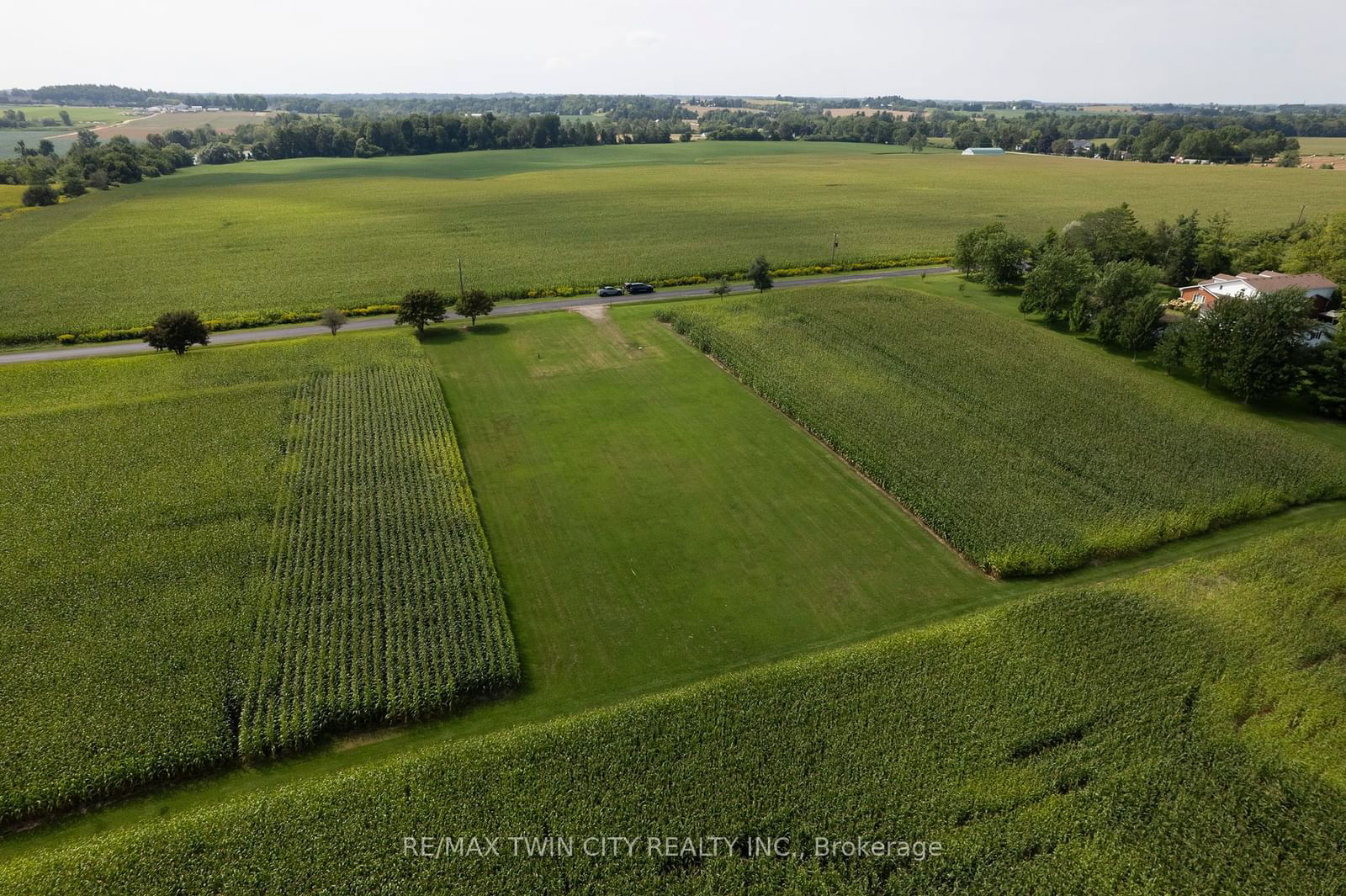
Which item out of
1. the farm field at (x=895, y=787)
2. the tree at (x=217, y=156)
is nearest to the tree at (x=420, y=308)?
the farm field at (x=895, y=787)

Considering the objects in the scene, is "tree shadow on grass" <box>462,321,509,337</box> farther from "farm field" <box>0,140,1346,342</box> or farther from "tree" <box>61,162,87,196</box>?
"tree" <box>61,162,87,196</box>

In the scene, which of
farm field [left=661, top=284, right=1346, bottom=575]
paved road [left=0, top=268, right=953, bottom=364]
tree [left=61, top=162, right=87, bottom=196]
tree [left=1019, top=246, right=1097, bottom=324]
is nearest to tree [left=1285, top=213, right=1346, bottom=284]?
tree [left=1019, top=246, right=1097, bottom=324]

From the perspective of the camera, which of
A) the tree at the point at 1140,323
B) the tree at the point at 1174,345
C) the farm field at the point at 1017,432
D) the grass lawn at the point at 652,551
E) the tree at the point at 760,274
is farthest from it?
the tree at the point at 760,274

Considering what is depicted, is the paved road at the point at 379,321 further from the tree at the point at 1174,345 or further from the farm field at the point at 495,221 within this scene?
the tree at the point at 1174,345

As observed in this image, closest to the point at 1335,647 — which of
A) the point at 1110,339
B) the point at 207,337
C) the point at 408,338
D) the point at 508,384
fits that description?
the point at 1110,339

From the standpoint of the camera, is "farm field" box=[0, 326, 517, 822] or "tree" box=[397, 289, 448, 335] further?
"tree" box=[397, 289, 448, 335]

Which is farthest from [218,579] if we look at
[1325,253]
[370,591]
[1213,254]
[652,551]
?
[1325,253]

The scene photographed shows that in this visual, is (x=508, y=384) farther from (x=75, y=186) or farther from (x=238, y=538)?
(x=75, y=186)
